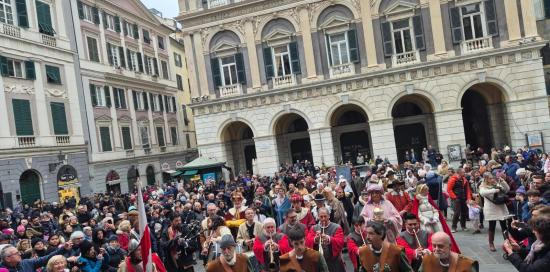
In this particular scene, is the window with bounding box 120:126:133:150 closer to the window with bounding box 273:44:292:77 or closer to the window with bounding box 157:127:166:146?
the window with bounding box 157:127:166:146

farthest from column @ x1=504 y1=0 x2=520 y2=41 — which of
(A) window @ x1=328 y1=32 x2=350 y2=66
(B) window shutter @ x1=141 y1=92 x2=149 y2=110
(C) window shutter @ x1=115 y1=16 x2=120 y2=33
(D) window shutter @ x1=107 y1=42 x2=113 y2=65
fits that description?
(B) window shutter @ x1=141 y1=92 x2=149 y2=110

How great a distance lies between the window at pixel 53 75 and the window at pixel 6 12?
3.40m

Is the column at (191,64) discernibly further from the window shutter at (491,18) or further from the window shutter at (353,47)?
the window shutter at (491,18)

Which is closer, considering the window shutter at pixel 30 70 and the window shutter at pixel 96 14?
the window shutter at pixel 30 70

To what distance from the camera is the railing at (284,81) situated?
2916cm

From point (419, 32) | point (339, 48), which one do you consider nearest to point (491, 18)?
point (419, 32)

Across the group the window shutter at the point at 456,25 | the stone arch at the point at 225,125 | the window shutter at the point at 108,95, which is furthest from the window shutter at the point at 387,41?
the window shutter at the point at 108,95

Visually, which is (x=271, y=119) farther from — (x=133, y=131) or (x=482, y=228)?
(x=482, y=228)

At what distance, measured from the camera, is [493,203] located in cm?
1036

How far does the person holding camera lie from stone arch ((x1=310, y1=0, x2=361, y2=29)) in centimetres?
1933

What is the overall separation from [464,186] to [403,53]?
16.2m

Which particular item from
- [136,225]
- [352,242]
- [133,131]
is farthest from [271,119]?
[352,242]

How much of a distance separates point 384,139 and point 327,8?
8421 millimetres

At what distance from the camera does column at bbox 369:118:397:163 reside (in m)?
27.8
